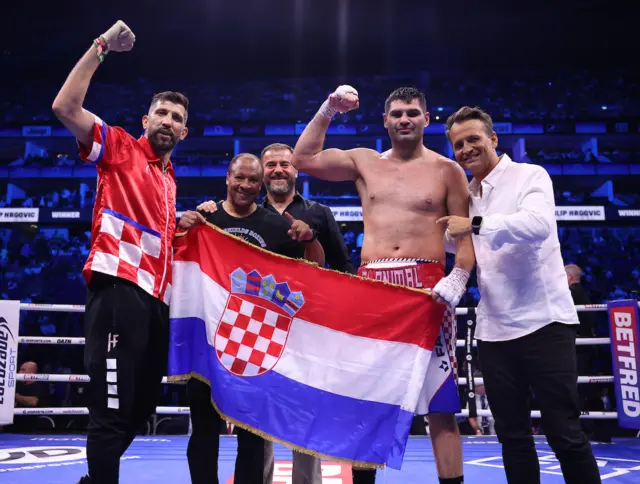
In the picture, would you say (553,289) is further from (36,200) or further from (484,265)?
(36,200)

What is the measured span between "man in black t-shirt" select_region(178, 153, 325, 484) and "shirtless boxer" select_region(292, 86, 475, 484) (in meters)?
0.25

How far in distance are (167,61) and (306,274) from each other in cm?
1351

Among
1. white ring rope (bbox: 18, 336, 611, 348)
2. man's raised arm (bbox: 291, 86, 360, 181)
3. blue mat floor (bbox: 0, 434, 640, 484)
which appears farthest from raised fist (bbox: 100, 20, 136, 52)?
white ring rope (bbox: 18, 336, 611, 348)

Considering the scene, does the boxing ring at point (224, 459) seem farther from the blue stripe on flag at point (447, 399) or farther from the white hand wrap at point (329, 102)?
the white hand wrap at point (329, 102)

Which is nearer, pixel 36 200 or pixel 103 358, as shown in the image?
pixel 103 358

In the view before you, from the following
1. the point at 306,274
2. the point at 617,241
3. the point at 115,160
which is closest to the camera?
the point at 115,160

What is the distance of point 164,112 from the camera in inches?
80.6

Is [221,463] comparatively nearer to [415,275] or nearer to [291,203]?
[291,203]

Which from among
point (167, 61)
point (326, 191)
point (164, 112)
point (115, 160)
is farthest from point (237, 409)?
point (167, 61)

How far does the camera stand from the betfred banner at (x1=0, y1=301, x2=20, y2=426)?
12.6 ft

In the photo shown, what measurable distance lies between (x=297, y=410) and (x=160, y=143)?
1.13 metres

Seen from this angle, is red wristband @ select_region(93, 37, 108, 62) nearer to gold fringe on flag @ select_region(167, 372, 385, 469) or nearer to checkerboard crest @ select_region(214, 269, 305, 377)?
checkerboard crest @ select_region(214, 269, 305, 377)

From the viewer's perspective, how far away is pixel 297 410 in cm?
202

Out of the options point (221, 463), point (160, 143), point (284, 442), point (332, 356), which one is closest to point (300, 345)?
point (332, 356)
